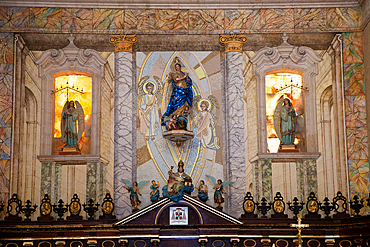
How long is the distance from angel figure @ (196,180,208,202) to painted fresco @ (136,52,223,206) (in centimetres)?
54

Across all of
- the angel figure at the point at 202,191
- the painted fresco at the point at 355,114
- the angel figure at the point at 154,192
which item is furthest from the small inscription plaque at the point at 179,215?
the painted fresco at the point at 355,114

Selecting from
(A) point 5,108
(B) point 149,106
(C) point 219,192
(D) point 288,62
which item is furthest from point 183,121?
(A) point 5,108

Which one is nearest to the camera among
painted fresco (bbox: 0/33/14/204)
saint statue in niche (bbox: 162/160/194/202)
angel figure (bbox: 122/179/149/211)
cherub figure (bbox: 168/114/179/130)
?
saint statue in niche (bbox: 162/160/194/202)

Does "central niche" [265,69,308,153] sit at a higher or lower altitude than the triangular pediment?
higher

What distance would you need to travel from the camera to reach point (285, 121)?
19.9 m

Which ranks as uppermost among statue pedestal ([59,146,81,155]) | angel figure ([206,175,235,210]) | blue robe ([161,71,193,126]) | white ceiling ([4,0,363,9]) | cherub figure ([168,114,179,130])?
→ white ceiling ([4,0,363,9])

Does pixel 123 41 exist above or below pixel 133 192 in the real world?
above

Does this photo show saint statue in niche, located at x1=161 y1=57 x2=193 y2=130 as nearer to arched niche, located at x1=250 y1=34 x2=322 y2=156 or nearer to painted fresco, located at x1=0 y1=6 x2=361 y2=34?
painted fresco, located at x1=0 y1=6 x2=361 y2=34

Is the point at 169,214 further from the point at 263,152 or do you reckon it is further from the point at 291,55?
the point at 291,55

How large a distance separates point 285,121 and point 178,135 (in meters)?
3.40

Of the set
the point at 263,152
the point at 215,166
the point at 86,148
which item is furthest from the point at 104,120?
the point at 263,152

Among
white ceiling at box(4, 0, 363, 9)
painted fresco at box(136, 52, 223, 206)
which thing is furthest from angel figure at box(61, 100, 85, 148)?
white ceiling at box(4, 0, 363, 9)

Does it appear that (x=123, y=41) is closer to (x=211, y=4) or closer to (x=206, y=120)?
(x=211, y=4)

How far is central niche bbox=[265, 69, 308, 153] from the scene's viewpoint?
19.8 m
